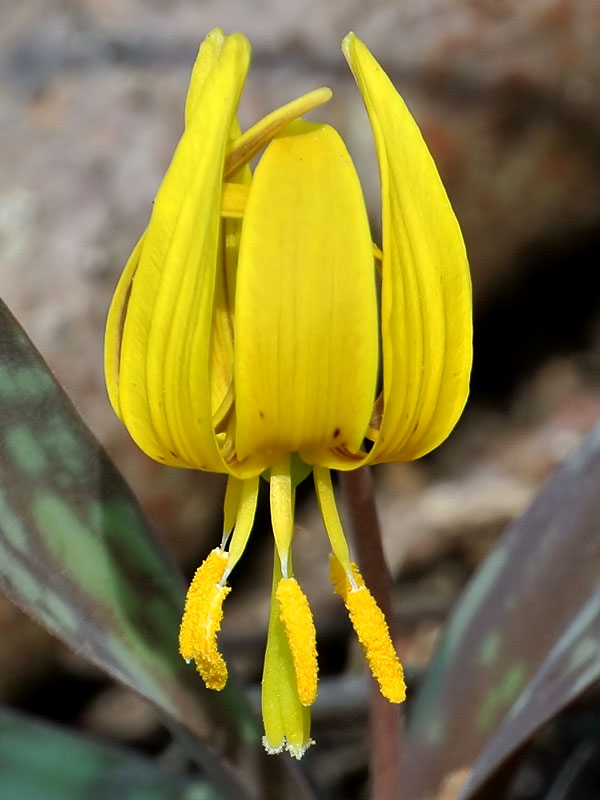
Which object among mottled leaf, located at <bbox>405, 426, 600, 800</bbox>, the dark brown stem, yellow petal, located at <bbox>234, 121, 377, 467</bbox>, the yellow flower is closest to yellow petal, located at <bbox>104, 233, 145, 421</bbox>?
the yellow flower

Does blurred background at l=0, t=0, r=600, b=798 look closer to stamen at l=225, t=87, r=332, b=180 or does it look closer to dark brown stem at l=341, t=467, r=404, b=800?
dark brown stem at l=341, t=467, r=404, b=800

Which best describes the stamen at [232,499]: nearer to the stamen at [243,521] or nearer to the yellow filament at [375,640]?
the stamen at [243,521]

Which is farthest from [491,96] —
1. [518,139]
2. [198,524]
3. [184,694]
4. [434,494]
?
[184,694]

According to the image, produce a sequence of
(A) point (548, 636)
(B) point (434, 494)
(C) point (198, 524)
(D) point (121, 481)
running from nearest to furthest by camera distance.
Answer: (D) point (121, 481), (A) point (548, 636), (C) point (198, 524), (B) point (434, 494)

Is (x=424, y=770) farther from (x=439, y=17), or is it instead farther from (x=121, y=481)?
(x=439, y=17)

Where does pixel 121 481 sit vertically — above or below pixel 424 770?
above

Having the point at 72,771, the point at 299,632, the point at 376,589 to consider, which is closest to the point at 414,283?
the point at 299,632

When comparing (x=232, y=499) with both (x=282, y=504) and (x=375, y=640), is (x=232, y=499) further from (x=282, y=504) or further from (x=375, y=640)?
(x=375, y=640)

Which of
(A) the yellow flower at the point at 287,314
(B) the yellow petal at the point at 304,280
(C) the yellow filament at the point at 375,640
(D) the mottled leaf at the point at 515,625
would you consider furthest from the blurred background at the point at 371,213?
(B) the yellow petal at the point at 304,280
